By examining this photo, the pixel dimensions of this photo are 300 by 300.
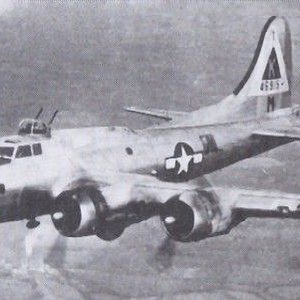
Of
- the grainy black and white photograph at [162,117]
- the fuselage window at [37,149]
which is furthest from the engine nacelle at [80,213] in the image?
the grainy black and white photograph at [162,117]

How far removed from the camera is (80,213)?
205 inches

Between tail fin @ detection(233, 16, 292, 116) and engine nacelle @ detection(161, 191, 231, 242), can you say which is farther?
tail fin @ detection(233, 16, 292, 116)

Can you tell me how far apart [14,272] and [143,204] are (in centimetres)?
257

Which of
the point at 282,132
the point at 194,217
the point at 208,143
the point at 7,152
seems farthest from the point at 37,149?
the point at 282,132

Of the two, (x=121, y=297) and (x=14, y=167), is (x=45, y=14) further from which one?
(x=121, y=297)

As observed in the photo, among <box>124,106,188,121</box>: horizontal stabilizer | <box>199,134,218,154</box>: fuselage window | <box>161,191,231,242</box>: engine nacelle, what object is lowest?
<box>161,191,231,242</box>: engine nacelle

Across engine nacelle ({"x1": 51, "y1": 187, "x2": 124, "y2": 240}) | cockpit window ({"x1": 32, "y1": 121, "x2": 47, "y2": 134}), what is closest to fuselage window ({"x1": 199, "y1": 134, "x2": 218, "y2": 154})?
engine nacelle ({"x1": 51, "y1": 187, "x2": 124, "y2": 240})

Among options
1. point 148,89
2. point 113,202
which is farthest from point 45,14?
point 113,202

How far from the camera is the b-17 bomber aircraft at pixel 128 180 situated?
5.29 m

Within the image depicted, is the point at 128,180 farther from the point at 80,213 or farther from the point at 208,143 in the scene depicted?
the point at 208,143

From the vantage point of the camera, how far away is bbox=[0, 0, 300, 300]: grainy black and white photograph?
256 inches

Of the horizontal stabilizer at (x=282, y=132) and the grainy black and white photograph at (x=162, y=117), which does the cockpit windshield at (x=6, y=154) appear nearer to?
the grainy black and white photograph at (x=162, y=117)

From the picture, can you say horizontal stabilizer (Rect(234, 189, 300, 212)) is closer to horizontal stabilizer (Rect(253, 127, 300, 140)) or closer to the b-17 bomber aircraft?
the b-17 bomber aircraft

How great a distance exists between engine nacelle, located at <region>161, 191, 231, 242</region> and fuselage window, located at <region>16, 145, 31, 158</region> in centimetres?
149
